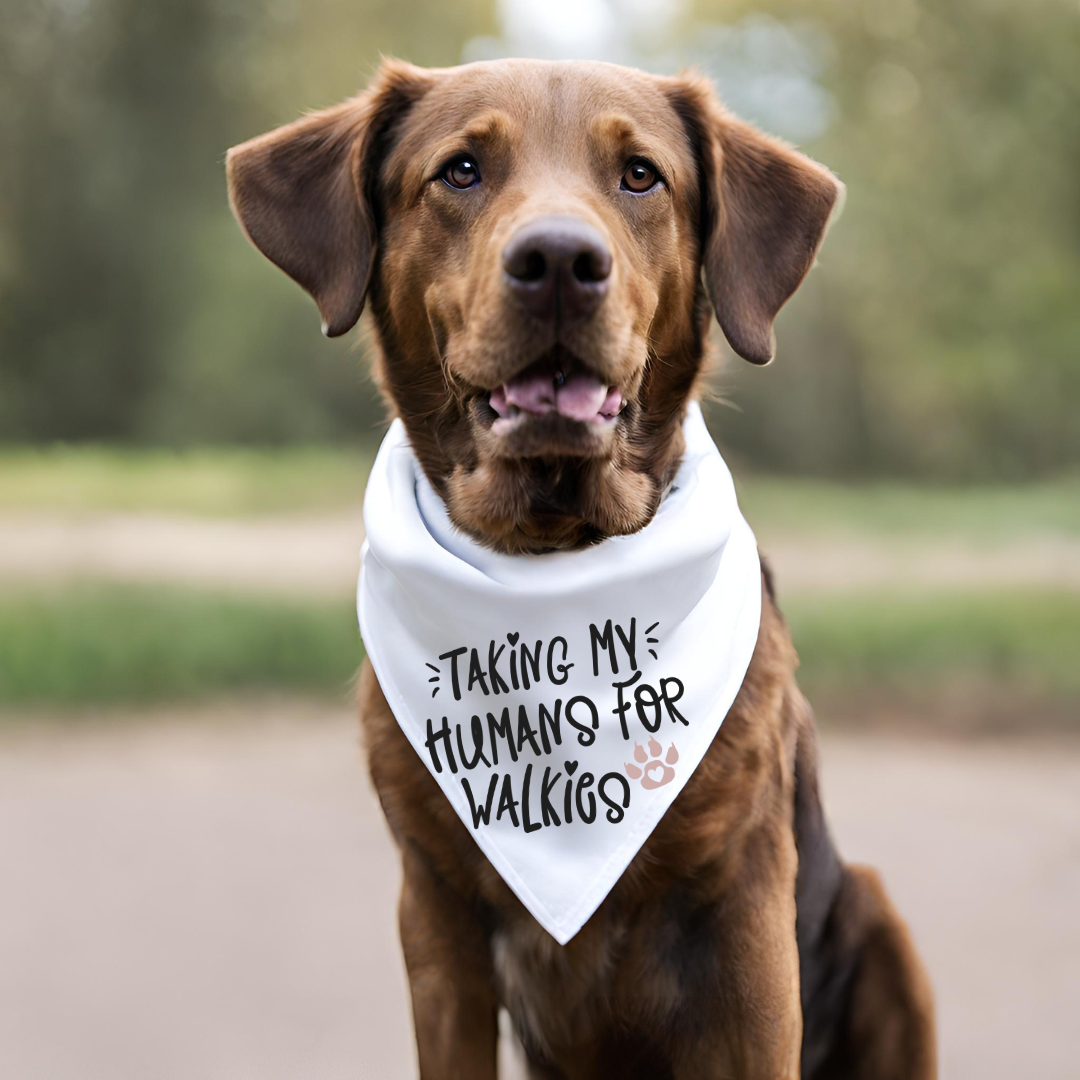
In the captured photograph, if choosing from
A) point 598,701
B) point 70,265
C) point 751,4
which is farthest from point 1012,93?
point 598,701

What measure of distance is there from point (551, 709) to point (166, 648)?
17.8 feet

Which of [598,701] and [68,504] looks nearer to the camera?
[598,701]

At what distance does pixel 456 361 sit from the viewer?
2279 millimetres

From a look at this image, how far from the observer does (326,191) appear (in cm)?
259

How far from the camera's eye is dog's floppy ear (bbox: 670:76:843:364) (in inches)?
99.7

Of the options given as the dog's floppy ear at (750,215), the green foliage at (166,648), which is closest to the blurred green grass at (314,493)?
the green foliage at (166,648)

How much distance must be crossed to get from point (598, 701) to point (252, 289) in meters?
7.86

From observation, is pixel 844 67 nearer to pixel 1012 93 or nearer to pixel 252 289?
A: pixel 1012 93

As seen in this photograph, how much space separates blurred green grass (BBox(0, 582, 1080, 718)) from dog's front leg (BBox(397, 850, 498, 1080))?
15.2ft

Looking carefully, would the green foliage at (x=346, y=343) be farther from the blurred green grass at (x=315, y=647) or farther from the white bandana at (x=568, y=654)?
the white bandana at (x=568, y=654)

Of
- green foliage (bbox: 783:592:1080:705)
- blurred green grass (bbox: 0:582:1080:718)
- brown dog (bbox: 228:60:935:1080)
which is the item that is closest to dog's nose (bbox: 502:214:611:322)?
brown dog (bbox: 228:60:935:1080)

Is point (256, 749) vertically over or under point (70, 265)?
under

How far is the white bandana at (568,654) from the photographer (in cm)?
243

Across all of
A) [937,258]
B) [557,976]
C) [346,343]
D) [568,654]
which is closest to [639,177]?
[568,654]
